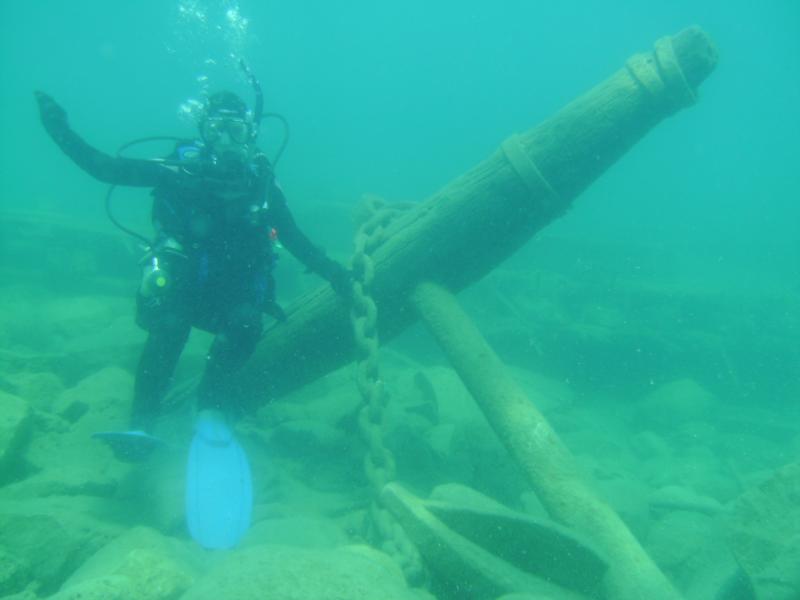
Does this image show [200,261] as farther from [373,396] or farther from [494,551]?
[494,551]

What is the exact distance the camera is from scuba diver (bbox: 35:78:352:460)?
371cm

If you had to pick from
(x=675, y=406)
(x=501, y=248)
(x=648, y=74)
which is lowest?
(x=675, y=406)

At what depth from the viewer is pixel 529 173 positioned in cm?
378

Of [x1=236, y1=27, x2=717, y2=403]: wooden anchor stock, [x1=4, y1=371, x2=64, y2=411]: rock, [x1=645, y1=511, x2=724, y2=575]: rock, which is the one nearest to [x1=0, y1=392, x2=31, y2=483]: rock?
[x1=4, y1=371, x2=64, y2=411]: rock

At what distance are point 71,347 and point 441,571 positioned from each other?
5784 millimetres

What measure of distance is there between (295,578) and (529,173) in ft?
10.3

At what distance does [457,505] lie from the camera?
7.62 feet

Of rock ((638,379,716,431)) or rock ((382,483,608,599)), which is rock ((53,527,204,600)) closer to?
rock ((382,483,608,599))

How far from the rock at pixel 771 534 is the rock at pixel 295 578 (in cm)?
162

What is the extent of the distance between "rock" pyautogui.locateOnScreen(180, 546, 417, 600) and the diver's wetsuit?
211cm

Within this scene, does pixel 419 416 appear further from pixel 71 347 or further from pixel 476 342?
pixel 71 347

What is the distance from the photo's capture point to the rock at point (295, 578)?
167 cm

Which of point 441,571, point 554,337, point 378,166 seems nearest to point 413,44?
point 378,166

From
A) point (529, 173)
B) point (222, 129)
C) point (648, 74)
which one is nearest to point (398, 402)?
point (529, 173)
